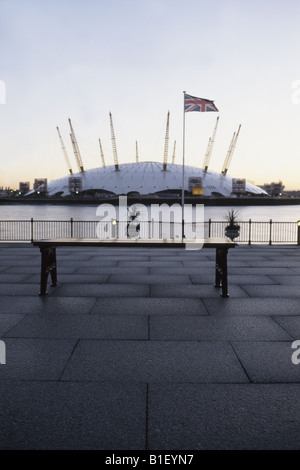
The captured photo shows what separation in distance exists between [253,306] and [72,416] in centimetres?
486

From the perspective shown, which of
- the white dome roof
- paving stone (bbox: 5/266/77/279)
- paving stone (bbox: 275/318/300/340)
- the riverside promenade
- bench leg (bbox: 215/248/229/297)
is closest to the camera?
the riverside promenade

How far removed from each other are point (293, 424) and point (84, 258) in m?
11.5

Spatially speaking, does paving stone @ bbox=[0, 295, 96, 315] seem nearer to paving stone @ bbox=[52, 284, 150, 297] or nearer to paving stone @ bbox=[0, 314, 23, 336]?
paving stone @ bbox=[0, 314, 23, 336]

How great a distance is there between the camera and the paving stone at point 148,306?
23.8ft

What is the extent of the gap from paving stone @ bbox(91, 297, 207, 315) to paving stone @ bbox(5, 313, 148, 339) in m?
0.34

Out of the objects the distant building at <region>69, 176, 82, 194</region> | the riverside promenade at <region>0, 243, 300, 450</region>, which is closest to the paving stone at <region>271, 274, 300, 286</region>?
the riverside promenade at <region>0, 243, 300, 450</region>

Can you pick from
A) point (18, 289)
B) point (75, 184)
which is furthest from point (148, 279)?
point (75, 184)

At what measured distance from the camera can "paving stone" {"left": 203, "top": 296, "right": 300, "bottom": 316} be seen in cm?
727

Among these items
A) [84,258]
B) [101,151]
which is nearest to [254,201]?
[101,151]

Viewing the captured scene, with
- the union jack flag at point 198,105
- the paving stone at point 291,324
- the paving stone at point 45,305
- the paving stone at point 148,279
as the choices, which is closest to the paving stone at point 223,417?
the paving stone at point 291,324

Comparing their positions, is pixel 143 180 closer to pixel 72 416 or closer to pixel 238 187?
pixel 238 187

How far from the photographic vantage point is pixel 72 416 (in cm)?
376

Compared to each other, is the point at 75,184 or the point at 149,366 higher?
the point at 75,184

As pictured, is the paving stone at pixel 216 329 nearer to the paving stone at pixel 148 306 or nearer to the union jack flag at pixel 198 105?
the paving stone at pixel 148 306
